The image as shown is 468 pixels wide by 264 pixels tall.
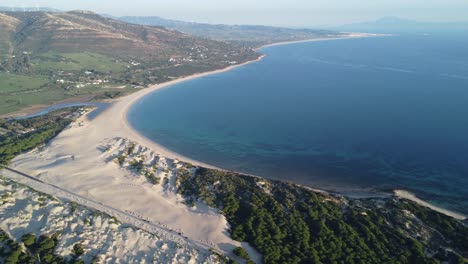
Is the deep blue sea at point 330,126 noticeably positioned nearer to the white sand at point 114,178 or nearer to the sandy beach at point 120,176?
the sandy beach at point 120,176

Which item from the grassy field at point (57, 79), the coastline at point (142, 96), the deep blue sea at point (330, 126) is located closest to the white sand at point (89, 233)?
the coastline at point (142, 96)

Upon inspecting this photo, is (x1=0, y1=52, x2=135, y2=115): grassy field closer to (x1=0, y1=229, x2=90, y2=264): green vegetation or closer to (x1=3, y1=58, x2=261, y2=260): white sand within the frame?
(x1=3, y1=58, x2=261, y2=260): white sand

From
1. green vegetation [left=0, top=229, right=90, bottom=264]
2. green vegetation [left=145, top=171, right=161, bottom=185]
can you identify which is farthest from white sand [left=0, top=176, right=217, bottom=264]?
green vegetation [left=145, top=171, right=161, bottom=185]

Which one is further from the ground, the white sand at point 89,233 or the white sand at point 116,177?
the white sand at point 89,233

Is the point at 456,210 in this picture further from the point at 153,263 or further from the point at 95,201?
the point at 95,201

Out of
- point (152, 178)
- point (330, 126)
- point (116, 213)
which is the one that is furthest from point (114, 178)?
point (330, 126)

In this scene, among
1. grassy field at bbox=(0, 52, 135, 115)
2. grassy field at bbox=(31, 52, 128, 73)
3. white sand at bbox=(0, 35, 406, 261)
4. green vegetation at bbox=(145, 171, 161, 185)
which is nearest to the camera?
white sand at bbox=(0, 35, 406, 261)
